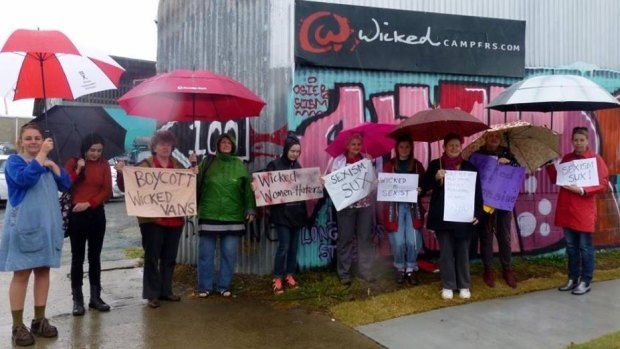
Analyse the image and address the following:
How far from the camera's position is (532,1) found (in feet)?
26.2

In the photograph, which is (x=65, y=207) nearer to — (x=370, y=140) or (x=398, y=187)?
(x=370, y=140)

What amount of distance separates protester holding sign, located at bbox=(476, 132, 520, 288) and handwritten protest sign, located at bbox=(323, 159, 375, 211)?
1.52m

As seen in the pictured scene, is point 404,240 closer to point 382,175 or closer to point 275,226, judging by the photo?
point 382,175

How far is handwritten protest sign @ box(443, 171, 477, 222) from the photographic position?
5.84 meters

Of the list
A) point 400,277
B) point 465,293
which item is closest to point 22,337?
point 400,277

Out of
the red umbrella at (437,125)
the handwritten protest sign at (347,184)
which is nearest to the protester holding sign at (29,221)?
the handwritten protest sign at (347,184)

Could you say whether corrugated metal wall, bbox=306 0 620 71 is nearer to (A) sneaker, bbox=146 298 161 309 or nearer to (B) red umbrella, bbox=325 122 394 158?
(B) red umbrella, bbox=325 122 394 158

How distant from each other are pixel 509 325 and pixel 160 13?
6539 mm

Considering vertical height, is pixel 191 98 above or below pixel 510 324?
above

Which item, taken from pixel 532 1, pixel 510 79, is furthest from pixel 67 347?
pixel 532 1

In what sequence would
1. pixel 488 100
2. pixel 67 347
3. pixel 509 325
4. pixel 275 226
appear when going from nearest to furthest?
pixel 67 347 < pixel 509 325 < pixel 275 226 < pixel 488 100

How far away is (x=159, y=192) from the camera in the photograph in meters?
5.75

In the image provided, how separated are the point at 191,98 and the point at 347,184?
80.9 inches

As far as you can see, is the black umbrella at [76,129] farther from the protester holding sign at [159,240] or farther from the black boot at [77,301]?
the black boot at [77,301]
